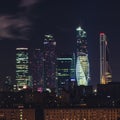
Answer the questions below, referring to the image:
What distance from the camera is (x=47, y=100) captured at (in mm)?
65438

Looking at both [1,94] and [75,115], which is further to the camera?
[1,94]

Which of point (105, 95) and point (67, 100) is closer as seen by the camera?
point (67, 100)

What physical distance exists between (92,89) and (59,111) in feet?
55.6

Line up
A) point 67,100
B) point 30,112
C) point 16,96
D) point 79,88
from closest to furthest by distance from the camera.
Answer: point 30,112 → point 67,100 → point 16,96 → point 79,88

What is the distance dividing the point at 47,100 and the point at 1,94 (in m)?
7.40

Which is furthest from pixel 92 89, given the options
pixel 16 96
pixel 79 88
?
pixel 16 96

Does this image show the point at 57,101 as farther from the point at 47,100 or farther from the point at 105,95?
the point at 105,95

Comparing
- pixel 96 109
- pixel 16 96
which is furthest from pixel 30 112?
pixel 16 96

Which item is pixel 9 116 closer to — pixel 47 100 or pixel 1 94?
pixel 47 100

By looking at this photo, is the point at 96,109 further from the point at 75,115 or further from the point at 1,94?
the point at 1,94

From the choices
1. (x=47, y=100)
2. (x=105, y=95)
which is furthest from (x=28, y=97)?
(x=105, y=95)

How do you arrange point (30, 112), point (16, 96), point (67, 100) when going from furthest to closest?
point (16, 96), point (67, 100), point (30, 112)

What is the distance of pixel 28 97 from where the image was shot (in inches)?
2645

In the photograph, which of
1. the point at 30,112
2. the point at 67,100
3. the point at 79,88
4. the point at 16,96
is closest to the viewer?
the point at 30,112
